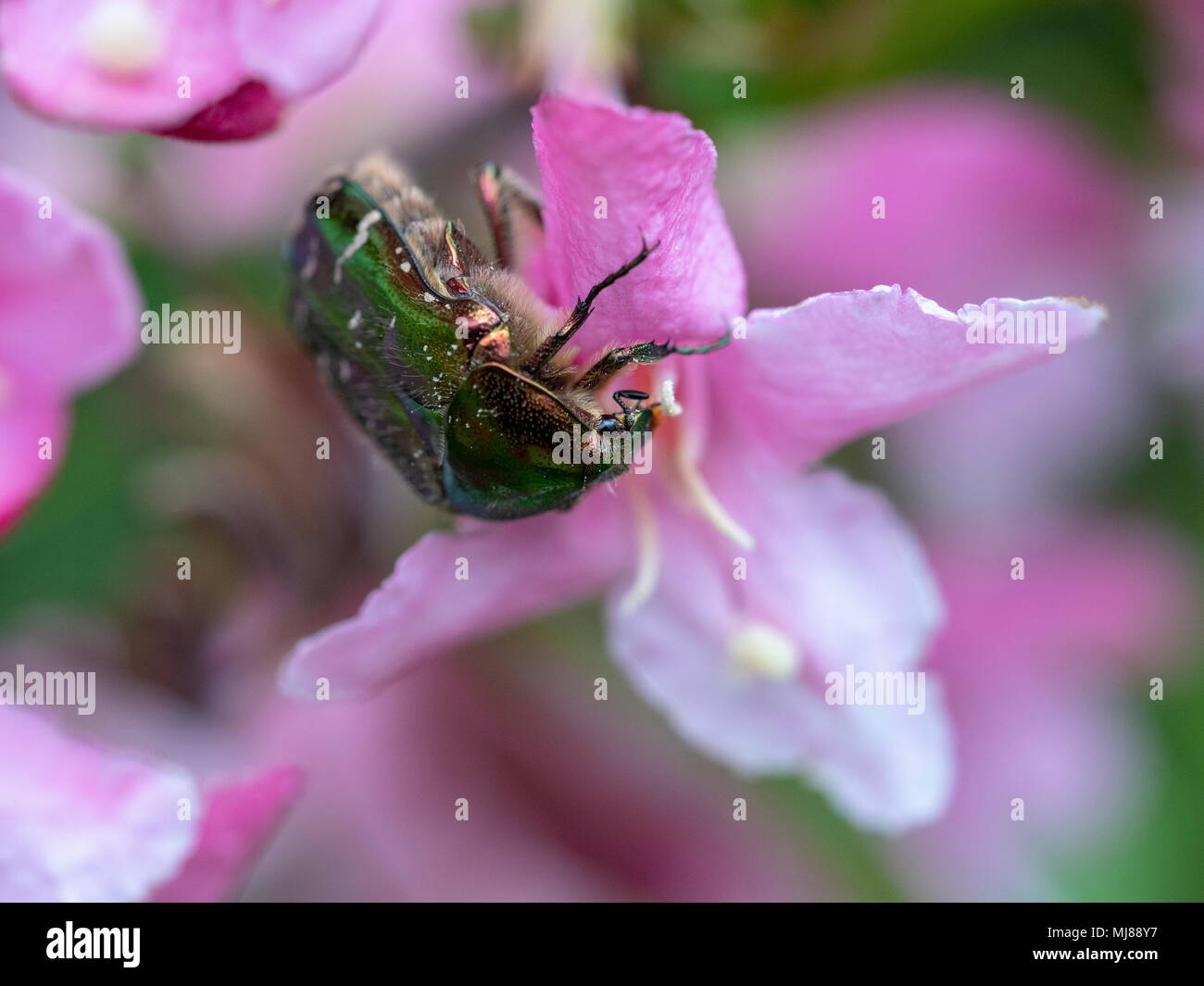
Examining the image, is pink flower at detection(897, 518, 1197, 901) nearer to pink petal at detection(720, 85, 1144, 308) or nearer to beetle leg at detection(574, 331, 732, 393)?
pink petal at detection(720, 85, 1144, 308)

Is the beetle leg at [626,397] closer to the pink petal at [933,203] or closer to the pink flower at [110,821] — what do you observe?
the pink flower at [110,821]

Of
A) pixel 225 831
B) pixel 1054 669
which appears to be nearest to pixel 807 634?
pixel 225 831

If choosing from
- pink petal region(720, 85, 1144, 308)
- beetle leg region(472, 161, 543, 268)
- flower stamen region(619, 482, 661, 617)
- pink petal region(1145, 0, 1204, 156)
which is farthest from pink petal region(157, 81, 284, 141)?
pink petal region(1145, 0, 1204, 156)

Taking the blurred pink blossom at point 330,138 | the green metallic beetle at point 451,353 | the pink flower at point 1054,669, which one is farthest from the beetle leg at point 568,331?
the pink flower at point 1054,669

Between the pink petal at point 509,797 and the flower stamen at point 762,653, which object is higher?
the flower stamen at point 762,653

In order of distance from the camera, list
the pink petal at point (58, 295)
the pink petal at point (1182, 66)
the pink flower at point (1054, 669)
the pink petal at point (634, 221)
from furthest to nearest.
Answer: the pink flower at point (1054, 669)
the pink petal at point (1182, 66)
the pink petal at point (58, 295)
the pink petal at point (634, 221)

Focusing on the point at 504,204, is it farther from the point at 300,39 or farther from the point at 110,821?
the point at 110,821
